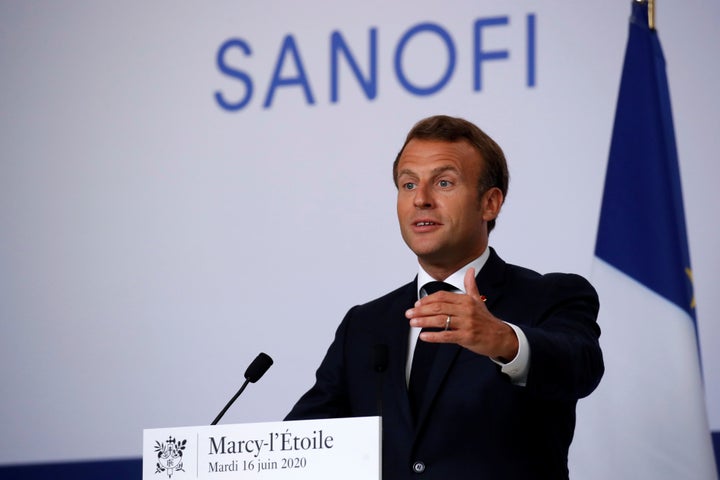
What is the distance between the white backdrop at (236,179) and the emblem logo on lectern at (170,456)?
231 cm

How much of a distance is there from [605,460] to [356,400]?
1222mm

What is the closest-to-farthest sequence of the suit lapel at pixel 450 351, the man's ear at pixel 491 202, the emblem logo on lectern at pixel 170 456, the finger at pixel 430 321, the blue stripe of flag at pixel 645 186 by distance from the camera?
the finger at pixel 430 321 → the emblem logo on lectern at pixel 170 456 → the suit lapel at pixel 450 351 → the man's ear at pixel 491 202 → the blue stripe of flag at pixel 645 186

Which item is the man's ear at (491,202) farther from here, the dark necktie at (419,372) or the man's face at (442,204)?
the dark necktie at (419,372)

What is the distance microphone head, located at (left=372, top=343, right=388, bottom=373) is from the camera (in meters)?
2.92

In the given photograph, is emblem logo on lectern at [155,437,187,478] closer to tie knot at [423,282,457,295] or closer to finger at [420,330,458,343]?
finger at [420,330,458,343]

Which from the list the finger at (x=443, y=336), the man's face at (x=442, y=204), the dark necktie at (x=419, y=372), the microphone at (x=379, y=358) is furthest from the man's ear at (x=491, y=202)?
the finger at (x=443, y=336)

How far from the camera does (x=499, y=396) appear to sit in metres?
3.00

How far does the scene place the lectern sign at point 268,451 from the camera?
100 inches

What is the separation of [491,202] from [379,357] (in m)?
0.73

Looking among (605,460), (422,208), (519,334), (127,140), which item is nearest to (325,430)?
(519,334)

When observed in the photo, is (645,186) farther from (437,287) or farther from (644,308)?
(437,287)

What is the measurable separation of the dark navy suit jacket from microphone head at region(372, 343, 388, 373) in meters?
0.09

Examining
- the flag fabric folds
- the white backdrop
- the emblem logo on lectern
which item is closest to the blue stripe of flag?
the flag fabric folds

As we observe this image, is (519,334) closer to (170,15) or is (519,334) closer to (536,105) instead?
(536,105)
